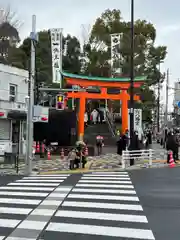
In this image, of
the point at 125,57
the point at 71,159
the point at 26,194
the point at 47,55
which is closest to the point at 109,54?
the point at 125,57

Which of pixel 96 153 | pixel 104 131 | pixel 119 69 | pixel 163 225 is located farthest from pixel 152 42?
pixel 163 225

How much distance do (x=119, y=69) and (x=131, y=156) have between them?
944 inches

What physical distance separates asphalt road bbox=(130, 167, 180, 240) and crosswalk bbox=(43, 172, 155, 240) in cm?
19

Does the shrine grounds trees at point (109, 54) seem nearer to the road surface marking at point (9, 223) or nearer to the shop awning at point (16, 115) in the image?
the shop awning at point (16, 115)

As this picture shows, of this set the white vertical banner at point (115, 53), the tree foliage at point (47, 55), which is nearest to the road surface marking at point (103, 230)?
the white vertical banner at point (115, 53)

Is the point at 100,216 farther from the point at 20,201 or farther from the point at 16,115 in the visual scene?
the point at 16,115

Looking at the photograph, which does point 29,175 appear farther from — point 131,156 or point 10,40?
point 10,40

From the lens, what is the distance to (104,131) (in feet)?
142

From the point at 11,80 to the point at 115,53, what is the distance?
55.9 ft

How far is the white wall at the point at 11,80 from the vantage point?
25188 mm

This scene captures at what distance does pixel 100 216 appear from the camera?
25.1 ft

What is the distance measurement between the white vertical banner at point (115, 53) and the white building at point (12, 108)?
45.1ft

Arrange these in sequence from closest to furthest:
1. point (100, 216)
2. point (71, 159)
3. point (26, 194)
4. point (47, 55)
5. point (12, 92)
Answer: point (100, 216) → point (26, 194) → point (71, 159) → point (12, 92) → point (47, 55)

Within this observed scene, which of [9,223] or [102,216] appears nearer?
[9,223]
